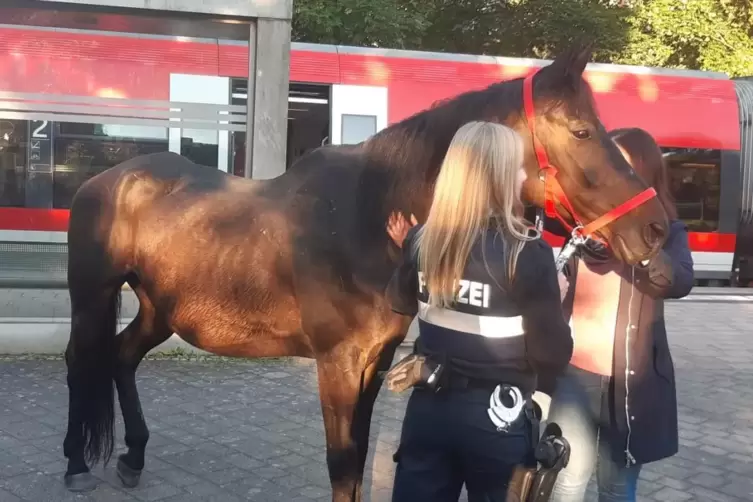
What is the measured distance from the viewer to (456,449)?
2.09 metres

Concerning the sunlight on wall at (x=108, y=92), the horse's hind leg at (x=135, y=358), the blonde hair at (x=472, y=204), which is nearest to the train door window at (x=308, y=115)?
the sunlight on wall at (x=108, y=92)

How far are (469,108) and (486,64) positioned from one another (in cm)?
935

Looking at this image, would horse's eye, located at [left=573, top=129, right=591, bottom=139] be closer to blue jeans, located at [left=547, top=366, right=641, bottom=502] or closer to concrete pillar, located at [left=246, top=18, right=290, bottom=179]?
blue jeans, located at [left=547, top=366, right=641, bottom=502]

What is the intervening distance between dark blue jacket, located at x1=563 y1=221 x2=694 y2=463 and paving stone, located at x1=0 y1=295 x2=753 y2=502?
1332 millimetres

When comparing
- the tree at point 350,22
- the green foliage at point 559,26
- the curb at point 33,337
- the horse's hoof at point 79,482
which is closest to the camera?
the horse's hoof at point 79,482

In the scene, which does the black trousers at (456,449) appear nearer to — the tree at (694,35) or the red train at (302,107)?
the red train at (302,107)

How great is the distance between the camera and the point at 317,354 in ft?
10.0

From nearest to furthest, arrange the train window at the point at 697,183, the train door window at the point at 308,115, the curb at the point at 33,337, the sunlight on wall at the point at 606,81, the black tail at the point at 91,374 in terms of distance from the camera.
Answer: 1. the black tail at the point at 91,374
2. the curb at the point at 33,337
3. the train door window at the point at 308,115
4. the sunlight on wall at the point at 606,81
5. the train window at the point at 697,183

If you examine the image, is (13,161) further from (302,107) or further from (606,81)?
(606,81)

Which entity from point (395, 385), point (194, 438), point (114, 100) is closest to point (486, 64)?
point (114, 100)

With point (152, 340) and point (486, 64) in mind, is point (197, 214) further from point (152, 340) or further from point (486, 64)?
point (486, 64)

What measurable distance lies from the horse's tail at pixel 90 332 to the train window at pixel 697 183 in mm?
10808

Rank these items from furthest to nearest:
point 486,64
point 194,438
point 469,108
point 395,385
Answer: point 486,64, point 194,438, point 469,108, point 395,385

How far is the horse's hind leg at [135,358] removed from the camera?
3908mm
